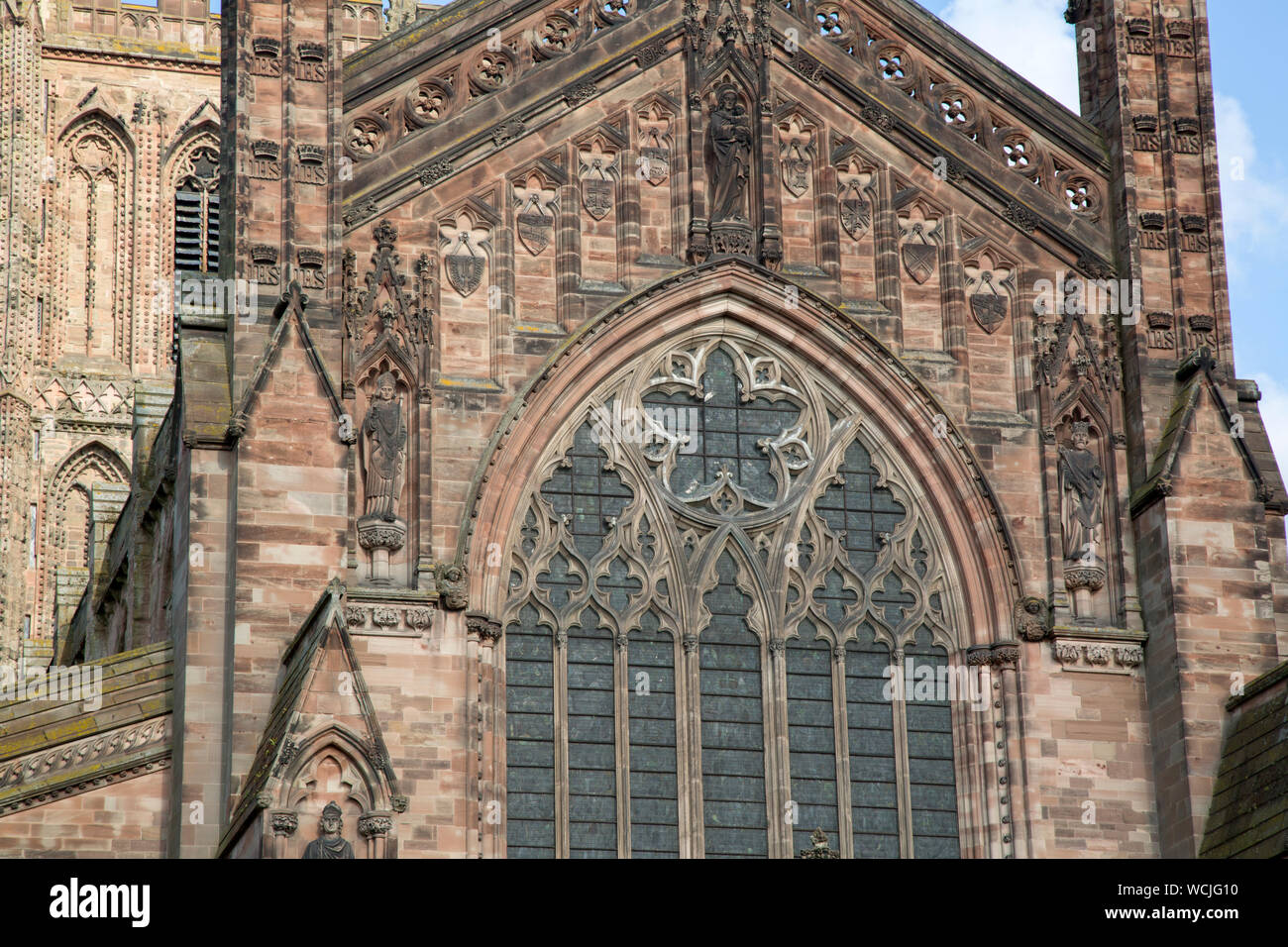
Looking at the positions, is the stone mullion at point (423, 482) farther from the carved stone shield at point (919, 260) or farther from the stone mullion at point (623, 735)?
the carved stone shield at point (919, 260)

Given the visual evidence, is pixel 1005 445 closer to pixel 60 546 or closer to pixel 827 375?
pixel 827 375

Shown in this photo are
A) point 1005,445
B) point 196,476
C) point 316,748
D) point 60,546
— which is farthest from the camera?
point 60,546

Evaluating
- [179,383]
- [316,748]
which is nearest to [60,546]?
[179,383]

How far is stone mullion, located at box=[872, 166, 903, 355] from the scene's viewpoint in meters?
32.9

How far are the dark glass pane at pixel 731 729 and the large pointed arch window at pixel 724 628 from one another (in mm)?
21

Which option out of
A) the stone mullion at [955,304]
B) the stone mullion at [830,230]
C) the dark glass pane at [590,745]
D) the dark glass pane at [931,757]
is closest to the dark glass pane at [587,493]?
the dark glass pane at [590,745]

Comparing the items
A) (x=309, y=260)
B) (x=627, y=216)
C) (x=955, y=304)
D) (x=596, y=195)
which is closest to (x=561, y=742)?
(x=309, y=260)

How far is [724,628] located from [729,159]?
5243 millimetres

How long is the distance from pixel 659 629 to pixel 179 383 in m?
5.63

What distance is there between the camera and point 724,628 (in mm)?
31469

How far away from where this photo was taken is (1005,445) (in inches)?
1277

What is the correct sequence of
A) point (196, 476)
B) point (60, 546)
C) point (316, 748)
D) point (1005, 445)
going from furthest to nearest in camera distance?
point (60, 546)
point (1005, 445)
point (196, 476)
point (316, 748)

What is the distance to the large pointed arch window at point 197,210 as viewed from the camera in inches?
2108

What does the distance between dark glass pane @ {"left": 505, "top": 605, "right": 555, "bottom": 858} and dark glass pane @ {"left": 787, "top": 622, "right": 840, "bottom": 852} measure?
2.52 meters
